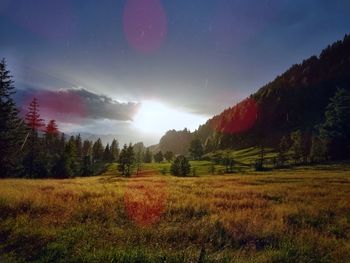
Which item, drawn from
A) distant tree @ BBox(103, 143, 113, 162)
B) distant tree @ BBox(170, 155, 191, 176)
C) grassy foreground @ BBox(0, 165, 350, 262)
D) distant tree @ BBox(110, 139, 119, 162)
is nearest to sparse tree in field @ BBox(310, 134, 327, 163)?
distant tree @ BBox(170, 155, 191, 176)

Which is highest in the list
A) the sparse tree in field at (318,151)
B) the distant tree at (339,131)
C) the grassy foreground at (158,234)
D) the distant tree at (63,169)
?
the distant tree at (339,131)

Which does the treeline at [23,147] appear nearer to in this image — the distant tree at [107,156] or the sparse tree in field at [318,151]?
the distant tree at [107,156]

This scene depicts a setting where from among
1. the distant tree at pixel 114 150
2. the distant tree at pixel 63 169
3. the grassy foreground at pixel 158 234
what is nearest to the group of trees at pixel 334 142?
the distant tree at pixel 63 169

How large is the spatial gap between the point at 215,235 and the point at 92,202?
7.47m

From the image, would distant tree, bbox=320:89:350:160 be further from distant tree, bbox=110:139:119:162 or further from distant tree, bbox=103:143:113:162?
distant tree, bbox=110:139:119:162

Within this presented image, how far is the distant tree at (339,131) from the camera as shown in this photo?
96875mm

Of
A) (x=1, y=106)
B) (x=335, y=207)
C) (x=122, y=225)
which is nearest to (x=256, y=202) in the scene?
(x=335, y=207)

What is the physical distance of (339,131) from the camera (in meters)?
98.5

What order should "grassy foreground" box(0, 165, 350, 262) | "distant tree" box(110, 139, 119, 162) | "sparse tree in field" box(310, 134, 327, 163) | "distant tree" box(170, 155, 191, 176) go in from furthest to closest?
"distant tree" box(110, 139, 119, 162), "sparse tree in field" box(310, 134, 327, 163), "distant tree" box(170, 155, 191, 176), "grassy foreground" box(0, 165, 350, 262)

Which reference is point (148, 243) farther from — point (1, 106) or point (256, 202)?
point (1, 106)

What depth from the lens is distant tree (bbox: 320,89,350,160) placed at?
96875 mm

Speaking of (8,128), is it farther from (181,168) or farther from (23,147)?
(181,168)

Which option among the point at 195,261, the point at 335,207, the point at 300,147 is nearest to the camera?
the point at 195,261

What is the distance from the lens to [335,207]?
16.2 metres
